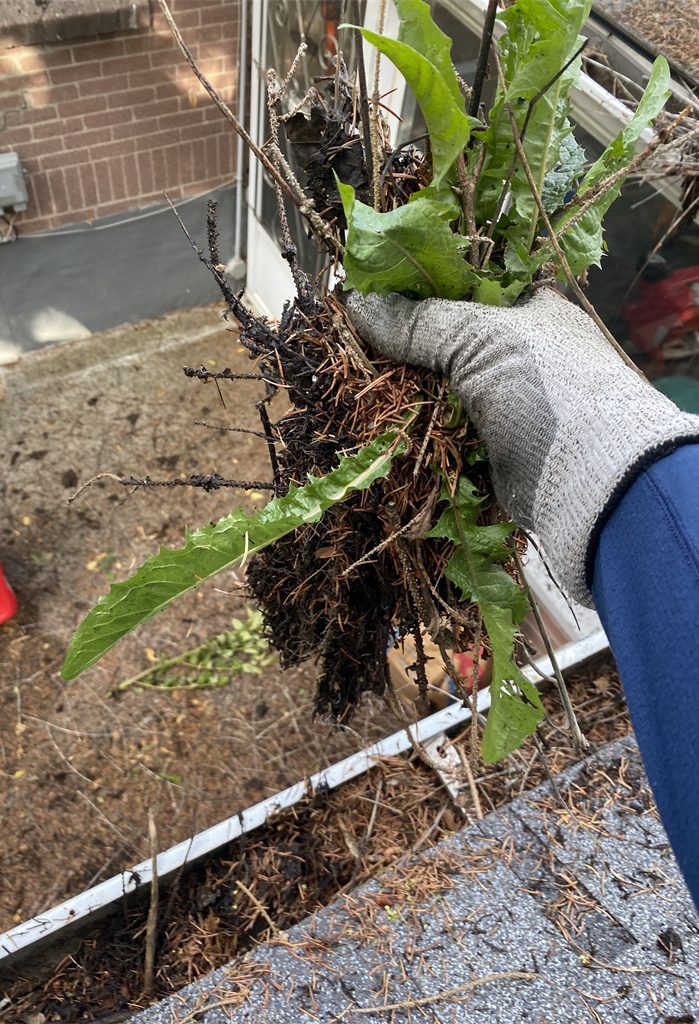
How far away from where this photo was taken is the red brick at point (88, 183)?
4125 mm

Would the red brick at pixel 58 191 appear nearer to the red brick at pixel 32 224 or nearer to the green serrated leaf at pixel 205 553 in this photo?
the red brick at pixel 32 224

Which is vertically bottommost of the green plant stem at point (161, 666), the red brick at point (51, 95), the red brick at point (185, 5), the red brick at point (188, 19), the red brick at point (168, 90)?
the green plant stem at point (161, 666)

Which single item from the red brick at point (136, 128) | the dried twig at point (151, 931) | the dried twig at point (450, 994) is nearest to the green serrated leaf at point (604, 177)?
the dried twig at point (450, 994)

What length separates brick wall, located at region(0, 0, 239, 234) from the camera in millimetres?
3697

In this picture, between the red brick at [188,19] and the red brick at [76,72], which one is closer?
the red brick at [76,72]

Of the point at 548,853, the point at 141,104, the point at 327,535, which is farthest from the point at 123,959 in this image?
the point at 141,104

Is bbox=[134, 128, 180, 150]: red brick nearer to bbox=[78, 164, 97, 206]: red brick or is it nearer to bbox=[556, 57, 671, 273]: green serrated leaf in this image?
bbox=[78, 164, 97, 206]: red brick

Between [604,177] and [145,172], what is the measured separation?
12.3ft

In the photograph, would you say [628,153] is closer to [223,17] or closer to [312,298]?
[312,298]

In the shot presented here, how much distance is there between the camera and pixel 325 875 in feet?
7.92

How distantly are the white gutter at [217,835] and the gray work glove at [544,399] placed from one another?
0.84 meters

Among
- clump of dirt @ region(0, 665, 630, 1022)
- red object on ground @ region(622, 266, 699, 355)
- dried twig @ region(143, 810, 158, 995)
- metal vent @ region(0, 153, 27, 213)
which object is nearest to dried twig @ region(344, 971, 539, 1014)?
clump of dirt @ region(0, 665, 630, 1022)

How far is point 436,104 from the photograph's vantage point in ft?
3.56

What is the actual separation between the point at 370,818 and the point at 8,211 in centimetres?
374
